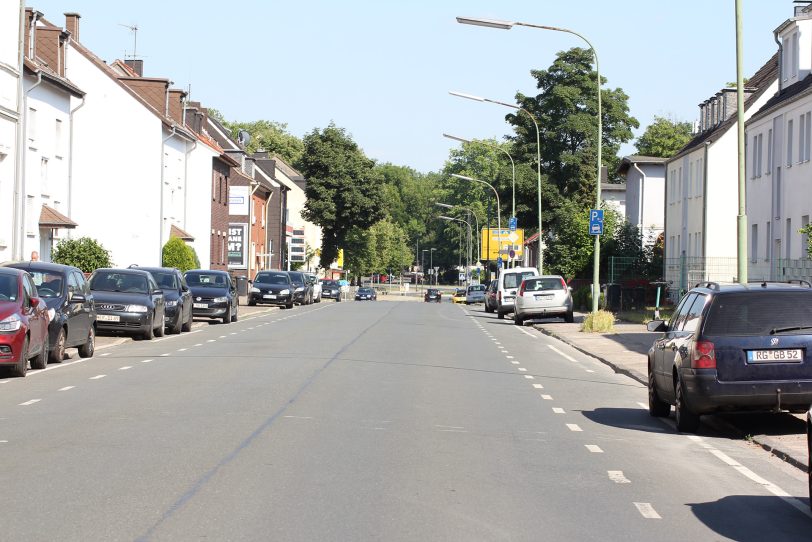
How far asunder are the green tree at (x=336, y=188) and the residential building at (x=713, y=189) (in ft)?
144

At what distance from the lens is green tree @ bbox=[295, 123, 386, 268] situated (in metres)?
96.7

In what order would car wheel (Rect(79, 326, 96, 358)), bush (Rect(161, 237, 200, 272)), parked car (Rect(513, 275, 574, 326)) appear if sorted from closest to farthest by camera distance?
1. car wheel (Rect(79, 326, 96, 358))
2. parked car (Rect(513, 275, 574, 326))
3. bush (Rect(161, 237, 200, 272))

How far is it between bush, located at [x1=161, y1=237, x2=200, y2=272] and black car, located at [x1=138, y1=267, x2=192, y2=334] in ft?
81.7

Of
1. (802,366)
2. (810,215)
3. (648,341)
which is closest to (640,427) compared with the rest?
(802,366)

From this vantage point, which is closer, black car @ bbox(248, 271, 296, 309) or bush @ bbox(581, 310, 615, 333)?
bush @ bbox(581, 310, 615, 333)

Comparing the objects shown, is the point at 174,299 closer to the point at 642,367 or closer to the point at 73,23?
the point at 642,367

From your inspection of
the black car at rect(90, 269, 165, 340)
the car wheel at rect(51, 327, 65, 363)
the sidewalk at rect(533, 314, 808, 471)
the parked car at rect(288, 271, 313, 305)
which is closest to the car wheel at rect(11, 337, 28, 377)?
the car wheel at rect(51, 327, 65, 363)

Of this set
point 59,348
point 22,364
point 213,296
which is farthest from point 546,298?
point 22,364

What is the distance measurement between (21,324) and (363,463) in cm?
901

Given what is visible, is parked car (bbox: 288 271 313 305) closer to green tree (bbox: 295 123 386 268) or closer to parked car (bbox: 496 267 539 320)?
parked car (bbox: 496 267 539 320)

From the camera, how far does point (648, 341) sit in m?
29.4

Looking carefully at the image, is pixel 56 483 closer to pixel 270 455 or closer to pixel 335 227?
pixel 270 455

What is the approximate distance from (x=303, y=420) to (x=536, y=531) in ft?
18.8

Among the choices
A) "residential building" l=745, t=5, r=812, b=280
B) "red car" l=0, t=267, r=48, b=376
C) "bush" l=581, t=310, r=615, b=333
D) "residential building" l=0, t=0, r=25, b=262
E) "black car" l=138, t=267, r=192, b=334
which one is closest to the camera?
"red car" l=0, t=267, r=48, b=376
